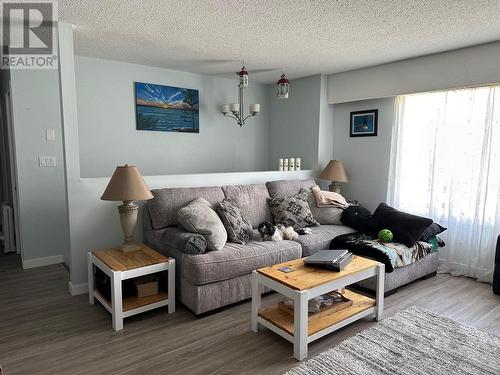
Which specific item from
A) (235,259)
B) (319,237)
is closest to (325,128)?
(319,237)

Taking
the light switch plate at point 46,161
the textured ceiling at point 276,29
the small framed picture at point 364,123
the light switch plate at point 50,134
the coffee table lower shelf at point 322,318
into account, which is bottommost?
the coffee table lower shelf at point 322,318

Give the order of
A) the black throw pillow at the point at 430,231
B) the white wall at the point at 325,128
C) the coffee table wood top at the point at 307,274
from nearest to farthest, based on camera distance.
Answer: the coffee table wood top at the point at 307,274 < the black throw pillow at the point at 430,231 < the white wall at the point at 325,128

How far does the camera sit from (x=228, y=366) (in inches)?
79.8

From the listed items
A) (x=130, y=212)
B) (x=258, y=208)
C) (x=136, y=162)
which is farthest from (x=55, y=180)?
(x=258, y=208)

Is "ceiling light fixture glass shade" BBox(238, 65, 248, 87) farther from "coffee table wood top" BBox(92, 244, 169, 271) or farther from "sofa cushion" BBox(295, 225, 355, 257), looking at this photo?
"coffee table wood top" BBox(92, 244, 169, 271)

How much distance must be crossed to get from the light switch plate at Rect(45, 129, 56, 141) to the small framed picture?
11.8ft

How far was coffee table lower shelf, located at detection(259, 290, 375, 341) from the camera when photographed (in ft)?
7.27

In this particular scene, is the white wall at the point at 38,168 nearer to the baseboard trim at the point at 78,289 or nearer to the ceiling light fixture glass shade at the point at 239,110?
the baseboard trim at the point at 78,289

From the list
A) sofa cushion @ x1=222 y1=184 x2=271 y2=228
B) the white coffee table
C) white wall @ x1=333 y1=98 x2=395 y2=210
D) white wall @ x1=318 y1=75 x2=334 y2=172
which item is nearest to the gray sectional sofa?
sofa cushion @ x1=222 y1=184 x2=271 y2=228

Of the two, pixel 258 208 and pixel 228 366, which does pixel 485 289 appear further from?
pixel 228 366

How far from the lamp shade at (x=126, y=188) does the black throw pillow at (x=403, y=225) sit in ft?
7.58

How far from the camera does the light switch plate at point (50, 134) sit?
363 cm

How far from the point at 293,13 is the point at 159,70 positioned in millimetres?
2251

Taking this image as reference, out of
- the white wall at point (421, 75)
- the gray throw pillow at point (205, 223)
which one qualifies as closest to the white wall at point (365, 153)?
the white wall at point (421, 75)
